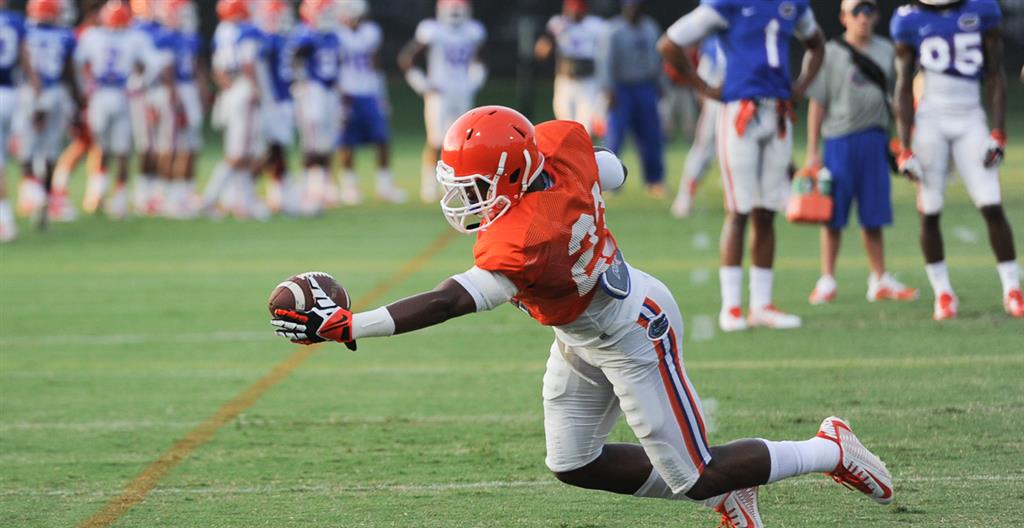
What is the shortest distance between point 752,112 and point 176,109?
25.9 feet

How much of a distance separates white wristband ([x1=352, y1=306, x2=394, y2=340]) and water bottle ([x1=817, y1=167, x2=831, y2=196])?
4883 mm

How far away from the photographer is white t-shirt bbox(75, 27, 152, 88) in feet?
44.2

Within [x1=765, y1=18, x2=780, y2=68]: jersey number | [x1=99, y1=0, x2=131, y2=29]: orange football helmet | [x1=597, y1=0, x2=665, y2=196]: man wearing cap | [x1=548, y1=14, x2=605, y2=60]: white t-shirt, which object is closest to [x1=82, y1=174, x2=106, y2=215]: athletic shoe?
[x1=99, y1=0, x2=131, y2=29]: orange football helmet

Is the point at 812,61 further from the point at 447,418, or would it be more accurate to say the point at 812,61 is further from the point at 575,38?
the point at 575,38

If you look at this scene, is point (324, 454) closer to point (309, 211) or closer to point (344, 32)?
point (309, 211)

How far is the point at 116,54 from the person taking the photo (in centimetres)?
1352

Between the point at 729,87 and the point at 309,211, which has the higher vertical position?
the point at 729,87

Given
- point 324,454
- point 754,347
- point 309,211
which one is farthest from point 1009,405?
point 309,211

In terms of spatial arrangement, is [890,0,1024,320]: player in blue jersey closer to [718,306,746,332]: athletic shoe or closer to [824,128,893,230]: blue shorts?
[824,128,893,230]: blue shorts

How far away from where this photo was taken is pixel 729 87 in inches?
282

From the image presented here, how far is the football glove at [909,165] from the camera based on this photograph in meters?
7.04

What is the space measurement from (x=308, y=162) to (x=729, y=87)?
7390mm

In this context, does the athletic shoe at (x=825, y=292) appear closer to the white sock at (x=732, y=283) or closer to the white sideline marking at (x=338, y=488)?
the white sock at (x=732, y=283)

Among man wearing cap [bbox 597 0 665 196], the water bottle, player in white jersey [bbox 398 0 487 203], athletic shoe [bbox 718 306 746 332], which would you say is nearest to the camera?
athletic shoe [bbox 718 306 746 332]
